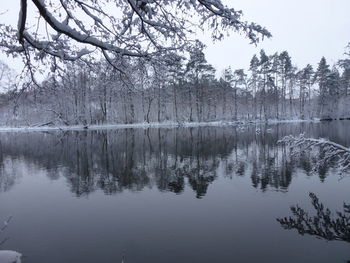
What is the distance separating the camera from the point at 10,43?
6.38 metres

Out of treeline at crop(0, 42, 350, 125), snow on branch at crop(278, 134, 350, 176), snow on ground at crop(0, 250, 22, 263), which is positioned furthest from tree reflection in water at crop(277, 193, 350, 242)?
treeline at crop(0, 42, 350, 125)

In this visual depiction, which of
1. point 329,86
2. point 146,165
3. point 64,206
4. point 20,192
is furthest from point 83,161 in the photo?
point 329,86

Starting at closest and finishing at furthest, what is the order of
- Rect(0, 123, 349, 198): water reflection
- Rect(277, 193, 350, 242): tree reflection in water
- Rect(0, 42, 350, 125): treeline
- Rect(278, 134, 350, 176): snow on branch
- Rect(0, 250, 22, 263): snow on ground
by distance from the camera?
Rect(0, 250, 22, 263): snow on ground → Rect(277, 193, 350, 242): tree reflection in water → Rect(278, 134, 350, 176): snow on branch → Rect(0, 123, 349, 198): water reflection → Rect(0, 42, 350, 125): treeline

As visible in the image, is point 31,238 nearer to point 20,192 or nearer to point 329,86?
point 20,192

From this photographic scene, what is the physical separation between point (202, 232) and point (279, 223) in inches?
94.4

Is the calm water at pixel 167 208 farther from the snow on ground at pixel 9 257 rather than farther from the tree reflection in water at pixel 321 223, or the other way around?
the snow on ground at pixel 9 257

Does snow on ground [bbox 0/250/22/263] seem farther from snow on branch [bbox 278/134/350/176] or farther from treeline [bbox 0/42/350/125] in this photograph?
treeline [bbox 0/42/350/125]

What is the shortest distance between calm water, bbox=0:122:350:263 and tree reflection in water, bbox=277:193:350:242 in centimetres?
22

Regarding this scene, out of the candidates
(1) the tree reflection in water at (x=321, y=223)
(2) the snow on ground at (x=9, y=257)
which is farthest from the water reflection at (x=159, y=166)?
(2) the snow on ground at (x=9, y=257)

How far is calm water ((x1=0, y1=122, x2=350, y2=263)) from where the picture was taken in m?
7.07

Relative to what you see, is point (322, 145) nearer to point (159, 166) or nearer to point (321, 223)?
point (321, 223)

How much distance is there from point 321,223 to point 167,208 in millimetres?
4883

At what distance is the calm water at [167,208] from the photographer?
7.07m

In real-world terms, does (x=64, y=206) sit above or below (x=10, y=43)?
below
